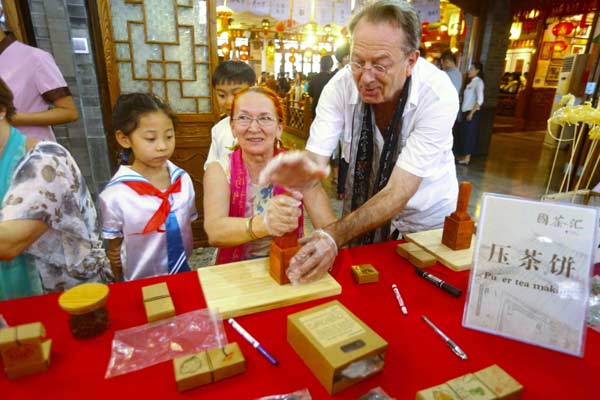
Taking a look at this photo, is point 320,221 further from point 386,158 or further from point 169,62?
point 169,62

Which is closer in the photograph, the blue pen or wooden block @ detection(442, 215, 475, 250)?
the blue pen

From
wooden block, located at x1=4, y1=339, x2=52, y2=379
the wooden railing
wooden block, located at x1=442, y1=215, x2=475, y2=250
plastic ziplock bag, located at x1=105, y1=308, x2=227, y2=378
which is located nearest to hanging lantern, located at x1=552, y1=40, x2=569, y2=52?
the wooden railing

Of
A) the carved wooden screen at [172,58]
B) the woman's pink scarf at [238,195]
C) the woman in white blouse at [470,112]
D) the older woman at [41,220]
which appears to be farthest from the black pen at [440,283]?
the woman in white blouse at [470,112]

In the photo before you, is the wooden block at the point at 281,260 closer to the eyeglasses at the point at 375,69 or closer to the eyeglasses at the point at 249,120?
the eyeglasses at the point at 249,120

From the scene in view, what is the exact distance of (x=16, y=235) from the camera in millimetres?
1209

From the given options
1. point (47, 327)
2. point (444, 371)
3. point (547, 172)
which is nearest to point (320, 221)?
point (444, 371)

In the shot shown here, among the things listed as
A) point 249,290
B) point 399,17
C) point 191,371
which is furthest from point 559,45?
point 191,371

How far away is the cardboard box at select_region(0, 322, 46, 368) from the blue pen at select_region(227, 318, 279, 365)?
46cm

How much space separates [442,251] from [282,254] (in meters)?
0.69

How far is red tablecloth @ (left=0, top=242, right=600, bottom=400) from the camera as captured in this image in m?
0.82

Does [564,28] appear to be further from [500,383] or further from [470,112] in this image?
[500,383]

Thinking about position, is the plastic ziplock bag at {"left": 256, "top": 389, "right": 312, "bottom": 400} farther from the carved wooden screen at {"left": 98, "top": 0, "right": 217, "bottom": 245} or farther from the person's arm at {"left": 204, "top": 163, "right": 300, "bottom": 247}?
the carved wooden screen at {"left": 98, "top": 0, "right": 217, "bottom": 245}

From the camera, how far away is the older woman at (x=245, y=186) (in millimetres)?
1507

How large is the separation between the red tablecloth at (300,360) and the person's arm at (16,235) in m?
0.19
